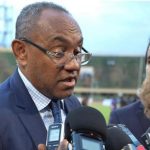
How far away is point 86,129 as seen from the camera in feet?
5.27

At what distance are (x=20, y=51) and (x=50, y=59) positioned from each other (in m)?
0.15

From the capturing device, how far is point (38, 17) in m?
1.98

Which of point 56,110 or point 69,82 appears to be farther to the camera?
point 56,110

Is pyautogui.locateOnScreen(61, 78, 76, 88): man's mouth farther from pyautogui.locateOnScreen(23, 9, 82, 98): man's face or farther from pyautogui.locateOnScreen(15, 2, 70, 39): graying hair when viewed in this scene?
pyautogui.locateOnScreen(15, 2, 70, 39): graying hair

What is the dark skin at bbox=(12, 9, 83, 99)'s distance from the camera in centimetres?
193

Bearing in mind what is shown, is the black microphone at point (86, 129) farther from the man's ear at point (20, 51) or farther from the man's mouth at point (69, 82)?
the man's ear at point (20, 51)

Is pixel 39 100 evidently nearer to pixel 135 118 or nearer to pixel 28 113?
pixel 28 113

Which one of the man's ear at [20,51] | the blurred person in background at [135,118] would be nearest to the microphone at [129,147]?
the man's ear at [20,51]

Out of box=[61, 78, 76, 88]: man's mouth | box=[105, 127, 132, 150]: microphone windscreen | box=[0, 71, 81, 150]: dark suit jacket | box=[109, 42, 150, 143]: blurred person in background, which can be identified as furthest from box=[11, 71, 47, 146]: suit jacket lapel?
box=[109, 42, 150, 143]: blurred person in background

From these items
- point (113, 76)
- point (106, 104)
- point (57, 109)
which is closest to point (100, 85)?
point (113, 76)

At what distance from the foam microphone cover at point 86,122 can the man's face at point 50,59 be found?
0.20 m

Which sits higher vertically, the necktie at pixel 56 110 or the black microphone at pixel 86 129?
the black microphone at pixel 86 129

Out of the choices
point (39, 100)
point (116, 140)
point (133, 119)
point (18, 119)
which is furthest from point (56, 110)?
point (133, 119)

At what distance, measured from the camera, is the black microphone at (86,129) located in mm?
1482
